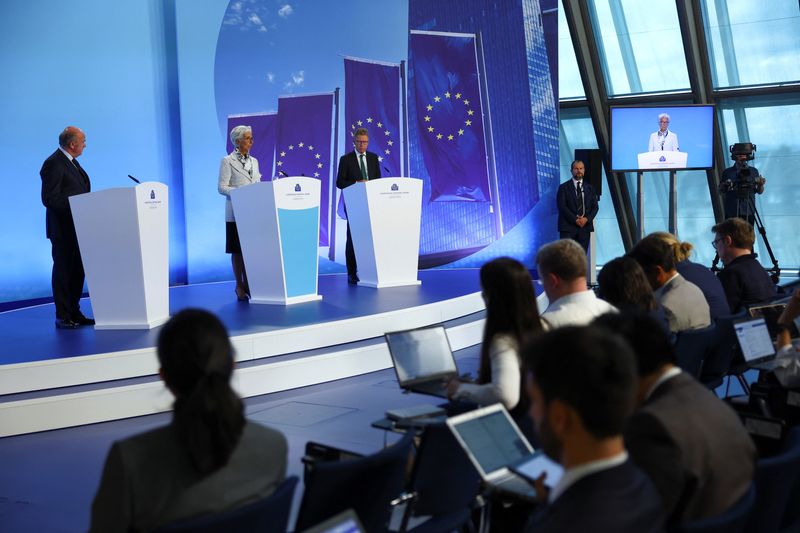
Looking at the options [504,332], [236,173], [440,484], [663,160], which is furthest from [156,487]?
[663,160]

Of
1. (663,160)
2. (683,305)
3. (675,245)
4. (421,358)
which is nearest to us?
(421,358)

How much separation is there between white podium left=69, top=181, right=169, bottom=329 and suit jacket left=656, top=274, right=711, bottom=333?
10.8 feet

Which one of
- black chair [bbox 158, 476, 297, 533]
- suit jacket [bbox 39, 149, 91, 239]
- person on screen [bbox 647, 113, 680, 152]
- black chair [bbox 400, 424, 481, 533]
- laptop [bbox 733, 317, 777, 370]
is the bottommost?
black chair [bbox 400, 424, 481, 533]

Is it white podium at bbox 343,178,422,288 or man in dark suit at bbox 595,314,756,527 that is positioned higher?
white podium at bbox 343,178,422,288

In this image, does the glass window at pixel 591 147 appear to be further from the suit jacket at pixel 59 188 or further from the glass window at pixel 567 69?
the suit jacket at pixel 59 188

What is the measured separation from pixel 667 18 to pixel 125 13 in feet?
21.5

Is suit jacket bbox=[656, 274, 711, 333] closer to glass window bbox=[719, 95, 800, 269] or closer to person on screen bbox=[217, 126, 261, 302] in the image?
→ person on screen bbox=[217, 126, 261, 302]

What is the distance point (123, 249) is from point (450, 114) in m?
6.39

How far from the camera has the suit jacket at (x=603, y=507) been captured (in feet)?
4.67

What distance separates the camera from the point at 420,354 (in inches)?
128

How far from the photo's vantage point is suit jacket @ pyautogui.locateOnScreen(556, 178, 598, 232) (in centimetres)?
1017

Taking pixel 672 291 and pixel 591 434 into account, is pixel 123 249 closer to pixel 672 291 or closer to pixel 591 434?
pixel 672 291

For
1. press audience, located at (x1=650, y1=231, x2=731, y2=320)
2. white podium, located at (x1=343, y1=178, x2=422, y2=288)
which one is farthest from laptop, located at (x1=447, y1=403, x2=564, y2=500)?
white podium, located at (x1=343, y1=178, x2=422, y2=288)

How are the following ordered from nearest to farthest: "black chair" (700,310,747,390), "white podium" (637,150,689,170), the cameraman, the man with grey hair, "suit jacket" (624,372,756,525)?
"suit jacket" (624,372,756,525), the man with grey hair, "black chair" (700,310,747,390), the cameraman, "white podium" (637,150,689,170)
